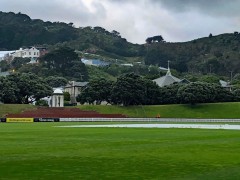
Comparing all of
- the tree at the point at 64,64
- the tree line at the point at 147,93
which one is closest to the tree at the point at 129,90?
the tree line at the point at 147,93

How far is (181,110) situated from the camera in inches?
4186

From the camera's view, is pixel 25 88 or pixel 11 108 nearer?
pixel 11 108

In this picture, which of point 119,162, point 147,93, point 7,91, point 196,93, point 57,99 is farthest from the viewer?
point 57,99

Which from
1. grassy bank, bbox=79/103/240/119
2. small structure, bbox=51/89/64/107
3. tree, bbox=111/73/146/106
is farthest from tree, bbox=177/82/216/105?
small structure, bbox=51/89/64/107

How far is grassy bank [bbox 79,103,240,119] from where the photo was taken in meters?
102

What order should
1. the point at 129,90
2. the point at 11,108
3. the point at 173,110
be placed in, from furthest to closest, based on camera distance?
the point at 129,90 < the point at 173,110 < the point at 11,108

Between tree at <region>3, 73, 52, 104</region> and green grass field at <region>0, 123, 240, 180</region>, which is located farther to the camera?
tree at <region>3, 73, 52, 104</region>

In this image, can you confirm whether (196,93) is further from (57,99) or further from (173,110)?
(57,99)

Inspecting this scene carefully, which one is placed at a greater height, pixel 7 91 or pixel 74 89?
pixel 74 89

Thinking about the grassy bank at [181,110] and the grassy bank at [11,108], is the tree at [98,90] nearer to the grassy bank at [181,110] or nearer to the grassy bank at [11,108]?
the grassy bank at [181,110]

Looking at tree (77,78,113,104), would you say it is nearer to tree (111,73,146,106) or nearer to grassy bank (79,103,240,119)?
tree (111,73,146,106)

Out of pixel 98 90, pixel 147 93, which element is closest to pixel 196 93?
pixel 147 93

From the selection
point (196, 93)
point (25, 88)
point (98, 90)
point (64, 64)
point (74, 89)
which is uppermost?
point (64, 64)

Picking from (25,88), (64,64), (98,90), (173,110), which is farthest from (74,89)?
(64,64)
